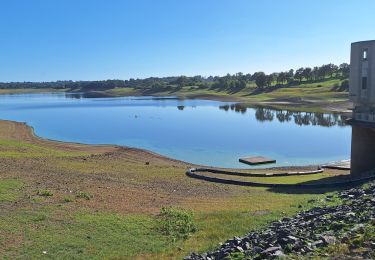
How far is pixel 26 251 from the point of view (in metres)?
14.1

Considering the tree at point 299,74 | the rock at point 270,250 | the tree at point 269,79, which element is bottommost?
the rock at point 270,250

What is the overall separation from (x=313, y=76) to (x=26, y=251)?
→ 19893 cm

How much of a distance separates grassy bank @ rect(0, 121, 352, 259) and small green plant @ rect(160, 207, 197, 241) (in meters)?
0.21

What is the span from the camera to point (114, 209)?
2016 cm

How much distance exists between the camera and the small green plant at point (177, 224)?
54.0ft

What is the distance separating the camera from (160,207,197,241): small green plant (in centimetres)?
1645

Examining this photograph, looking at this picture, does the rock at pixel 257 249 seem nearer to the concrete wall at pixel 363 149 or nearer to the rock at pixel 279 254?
the rock at pixel 279 254

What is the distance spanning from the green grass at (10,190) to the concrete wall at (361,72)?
2695 centimetres

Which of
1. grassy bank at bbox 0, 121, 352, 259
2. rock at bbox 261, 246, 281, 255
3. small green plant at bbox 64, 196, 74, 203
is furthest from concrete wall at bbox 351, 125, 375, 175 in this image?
rock at bbox 261, 246, 281, 255

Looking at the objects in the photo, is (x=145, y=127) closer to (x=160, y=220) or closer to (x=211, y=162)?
(x=211, y=162)

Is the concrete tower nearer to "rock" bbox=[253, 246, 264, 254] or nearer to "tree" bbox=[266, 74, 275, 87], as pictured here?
"rock" bbox=[253, 246, 264, 254]

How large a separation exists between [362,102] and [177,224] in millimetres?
23835

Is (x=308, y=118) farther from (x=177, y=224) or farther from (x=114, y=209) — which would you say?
(x=177, y=224)

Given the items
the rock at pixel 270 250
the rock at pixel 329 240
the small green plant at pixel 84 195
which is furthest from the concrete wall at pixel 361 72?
the rock at pixel 270 250
